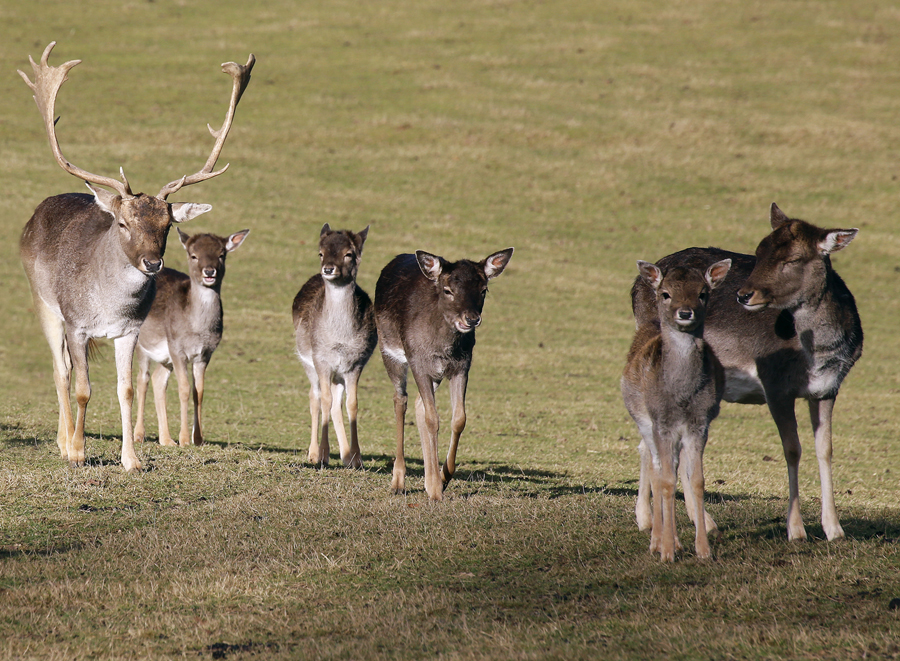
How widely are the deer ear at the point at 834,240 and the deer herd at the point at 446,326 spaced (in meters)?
0.01

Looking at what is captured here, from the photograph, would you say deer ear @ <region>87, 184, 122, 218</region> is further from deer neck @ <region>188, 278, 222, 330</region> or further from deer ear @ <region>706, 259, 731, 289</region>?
deer ear @ <region>706, 259, 731, 289</region>

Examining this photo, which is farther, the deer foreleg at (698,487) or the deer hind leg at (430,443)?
the deer hind leg at (430,443)

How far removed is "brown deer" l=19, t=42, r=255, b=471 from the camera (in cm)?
1142

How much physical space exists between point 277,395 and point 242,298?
681cm

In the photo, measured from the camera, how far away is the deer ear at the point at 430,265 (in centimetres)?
1038

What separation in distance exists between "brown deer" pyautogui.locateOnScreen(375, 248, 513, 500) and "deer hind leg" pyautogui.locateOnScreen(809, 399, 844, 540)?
316 cm

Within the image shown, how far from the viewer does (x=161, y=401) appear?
14.8 meters

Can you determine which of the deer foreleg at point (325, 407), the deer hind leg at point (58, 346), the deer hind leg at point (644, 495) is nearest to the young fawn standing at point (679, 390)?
the deer hind leg at point (644, 495)

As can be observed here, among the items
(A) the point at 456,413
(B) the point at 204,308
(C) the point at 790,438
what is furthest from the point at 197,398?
(C) the point at 790,438

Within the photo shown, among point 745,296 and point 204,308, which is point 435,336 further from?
point 204,308

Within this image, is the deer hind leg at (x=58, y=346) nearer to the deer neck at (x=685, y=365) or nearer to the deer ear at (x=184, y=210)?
the deer ear at (x=184, y=210)

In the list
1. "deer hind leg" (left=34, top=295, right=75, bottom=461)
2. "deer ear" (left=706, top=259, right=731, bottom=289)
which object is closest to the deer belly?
"deer ear" (left=706, top=259, right=731, bottom=289)

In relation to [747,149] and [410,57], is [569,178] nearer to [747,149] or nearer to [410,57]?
[747,149]

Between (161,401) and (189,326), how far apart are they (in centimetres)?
115
